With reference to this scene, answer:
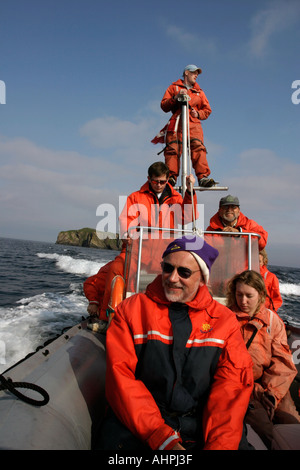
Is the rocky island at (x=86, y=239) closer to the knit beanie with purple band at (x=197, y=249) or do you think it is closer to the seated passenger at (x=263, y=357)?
the seated passenger at (x=263, y=357)

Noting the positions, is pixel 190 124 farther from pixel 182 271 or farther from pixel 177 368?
pixel 177 368

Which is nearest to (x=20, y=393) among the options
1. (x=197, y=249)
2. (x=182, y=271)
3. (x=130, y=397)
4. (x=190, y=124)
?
(x=130, y=397)

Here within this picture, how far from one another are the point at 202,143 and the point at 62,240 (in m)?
107

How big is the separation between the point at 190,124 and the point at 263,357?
4378 millimetres

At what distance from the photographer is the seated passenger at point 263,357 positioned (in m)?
2.08

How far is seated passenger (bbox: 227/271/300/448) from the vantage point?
208 cm

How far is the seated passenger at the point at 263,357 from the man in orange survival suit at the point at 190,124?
2915 millimetres

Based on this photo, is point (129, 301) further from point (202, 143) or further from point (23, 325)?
point (23, 325)

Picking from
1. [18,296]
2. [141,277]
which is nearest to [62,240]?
[18,296]

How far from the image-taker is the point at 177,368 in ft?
5.32

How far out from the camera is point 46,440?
1458 millimetres

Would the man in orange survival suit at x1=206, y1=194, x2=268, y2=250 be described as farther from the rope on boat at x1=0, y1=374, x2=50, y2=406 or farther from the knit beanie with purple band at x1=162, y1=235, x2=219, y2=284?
the rope on boat at x1=0, y1=374, x2=50, y2=406

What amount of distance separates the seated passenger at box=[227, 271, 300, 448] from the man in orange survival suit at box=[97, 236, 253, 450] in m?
0.59

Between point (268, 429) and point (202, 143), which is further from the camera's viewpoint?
point (202, 143)
